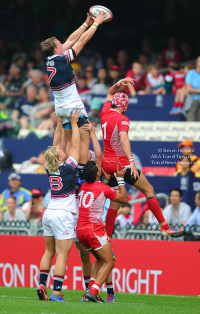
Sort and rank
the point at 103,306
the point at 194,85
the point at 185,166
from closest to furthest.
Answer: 1. the point at 103,306
2. the point at 185,166
3. the point at 194,85

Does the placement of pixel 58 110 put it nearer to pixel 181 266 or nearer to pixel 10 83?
pixel 181 266

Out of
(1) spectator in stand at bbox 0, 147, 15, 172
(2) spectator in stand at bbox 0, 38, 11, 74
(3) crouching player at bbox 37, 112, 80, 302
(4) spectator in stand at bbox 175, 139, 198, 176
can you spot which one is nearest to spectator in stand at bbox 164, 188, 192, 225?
(4) spectator in stand at bbox 175, 139, 198, 176

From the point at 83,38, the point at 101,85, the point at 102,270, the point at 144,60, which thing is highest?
the point at 144,60

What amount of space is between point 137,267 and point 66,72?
416 cm

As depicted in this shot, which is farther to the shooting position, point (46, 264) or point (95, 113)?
point (95, 113)

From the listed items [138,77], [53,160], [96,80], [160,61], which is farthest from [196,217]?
[96,80]

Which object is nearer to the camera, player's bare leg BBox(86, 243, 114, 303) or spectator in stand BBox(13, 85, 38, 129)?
player's bare leg BBox(86, 243, 114, 303)

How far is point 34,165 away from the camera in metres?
14.3

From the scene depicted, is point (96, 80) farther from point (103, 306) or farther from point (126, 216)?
point (103, 306)

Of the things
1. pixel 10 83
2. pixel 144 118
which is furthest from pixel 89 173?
pixel 10 83

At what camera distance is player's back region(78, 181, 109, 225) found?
28.0 feet

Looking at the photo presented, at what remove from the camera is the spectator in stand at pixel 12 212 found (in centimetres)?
1244

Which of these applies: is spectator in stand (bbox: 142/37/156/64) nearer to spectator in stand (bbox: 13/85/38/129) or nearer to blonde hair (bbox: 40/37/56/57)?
spectator in stand (bbox: 13/85/38/129)

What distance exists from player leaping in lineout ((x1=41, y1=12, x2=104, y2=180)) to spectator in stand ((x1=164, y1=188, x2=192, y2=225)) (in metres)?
2.89
